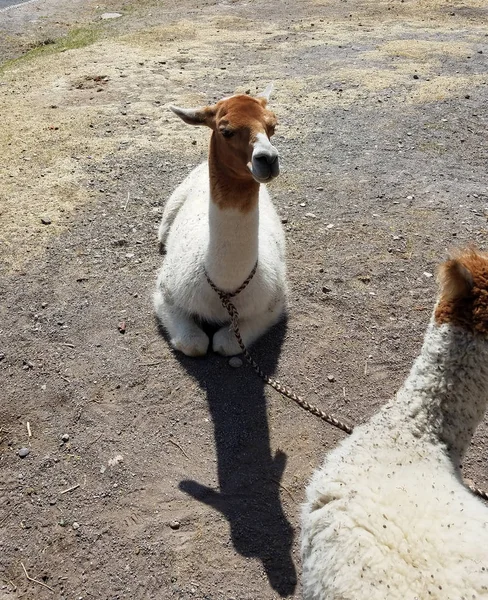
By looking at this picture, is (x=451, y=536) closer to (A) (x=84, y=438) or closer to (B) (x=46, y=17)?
(A) (x=84, y=438)

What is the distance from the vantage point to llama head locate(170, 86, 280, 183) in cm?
299

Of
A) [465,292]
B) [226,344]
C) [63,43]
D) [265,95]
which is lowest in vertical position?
[226,344]

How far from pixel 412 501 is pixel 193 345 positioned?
7.05ft

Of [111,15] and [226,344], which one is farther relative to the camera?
[111,15]

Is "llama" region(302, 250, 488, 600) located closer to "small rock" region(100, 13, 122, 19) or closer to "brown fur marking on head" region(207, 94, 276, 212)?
"brown fur marking on head" region(207, 94, 276, 212)

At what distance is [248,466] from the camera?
327 centimetres

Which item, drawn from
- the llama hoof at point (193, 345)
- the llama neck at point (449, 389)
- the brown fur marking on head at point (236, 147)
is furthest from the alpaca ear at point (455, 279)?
A: the llama hoof at point (193, 345)

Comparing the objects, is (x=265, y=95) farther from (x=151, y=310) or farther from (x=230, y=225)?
(x=151, y=310)

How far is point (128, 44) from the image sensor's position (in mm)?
10844

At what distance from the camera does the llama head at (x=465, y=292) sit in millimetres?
2152

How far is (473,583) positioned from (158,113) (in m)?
7.13

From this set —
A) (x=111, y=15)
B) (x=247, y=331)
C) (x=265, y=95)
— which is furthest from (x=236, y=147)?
(x=111, y=15)

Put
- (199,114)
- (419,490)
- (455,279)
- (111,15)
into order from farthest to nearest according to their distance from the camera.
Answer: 1. (111,15)
2. (199,114)
3. (455,279)
4. (419,490)

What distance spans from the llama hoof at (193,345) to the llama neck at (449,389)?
184cm
